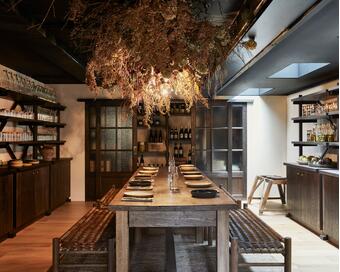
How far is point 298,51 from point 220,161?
3.91m

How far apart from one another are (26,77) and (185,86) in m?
3.15

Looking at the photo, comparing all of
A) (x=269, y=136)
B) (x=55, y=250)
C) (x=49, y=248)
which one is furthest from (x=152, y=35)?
(x=269, y=136)

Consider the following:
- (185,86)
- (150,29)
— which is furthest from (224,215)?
(185,86)

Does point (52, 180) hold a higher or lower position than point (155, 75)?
lower

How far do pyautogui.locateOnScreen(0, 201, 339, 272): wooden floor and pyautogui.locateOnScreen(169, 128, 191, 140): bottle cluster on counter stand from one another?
89.1 inches

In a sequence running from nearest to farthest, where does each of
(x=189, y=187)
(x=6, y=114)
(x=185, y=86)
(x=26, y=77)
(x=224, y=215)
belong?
(x=224, y=215) → (x=189, y=187) → (x=185, y=86) → (x=6, y=114) → (x=26, y=77)

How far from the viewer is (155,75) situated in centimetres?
341

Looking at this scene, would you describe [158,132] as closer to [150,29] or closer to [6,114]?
[6,114]

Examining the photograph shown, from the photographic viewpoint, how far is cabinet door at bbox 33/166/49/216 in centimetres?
528

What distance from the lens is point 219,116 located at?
730cm

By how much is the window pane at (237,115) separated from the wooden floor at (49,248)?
7.37ft

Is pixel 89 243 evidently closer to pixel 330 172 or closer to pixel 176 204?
pixel 176 204

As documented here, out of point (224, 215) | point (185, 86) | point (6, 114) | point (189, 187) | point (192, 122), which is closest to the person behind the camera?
point (224, 215)

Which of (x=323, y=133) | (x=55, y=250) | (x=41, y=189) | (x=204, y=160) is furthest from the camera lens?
(x=204, y=160)
